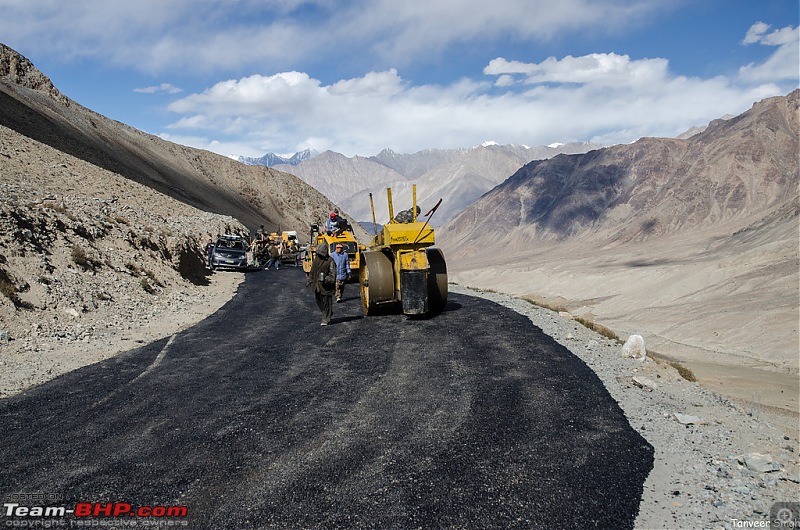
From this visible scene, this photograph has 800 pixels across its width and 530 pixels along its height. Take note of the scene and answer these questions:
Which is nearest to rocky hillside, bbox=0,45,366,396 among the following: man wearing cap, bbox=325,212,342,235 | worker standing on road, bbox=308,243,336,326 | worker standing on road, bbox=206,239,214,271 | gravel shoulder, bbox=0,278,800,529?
gravel shoulder, bbox=0,278,800,529

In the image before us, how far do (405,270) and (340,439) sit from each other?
7.34 meters

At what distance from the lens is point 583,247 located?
149125mm

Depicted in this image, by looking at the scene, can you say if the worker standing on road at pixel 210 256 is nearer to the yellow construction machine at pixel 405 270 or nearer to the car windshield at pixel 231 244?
the car windshield at pixel 231 244

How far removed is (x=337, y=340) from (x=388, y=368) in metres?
2.65

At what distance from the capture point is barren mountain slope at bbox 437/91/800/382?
52312 millimetres

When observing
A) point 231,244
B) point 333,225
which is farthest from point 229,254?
point 333,225

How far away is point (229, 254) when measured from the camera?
29.8 meters

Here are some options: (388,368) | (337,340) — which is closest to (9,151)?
(337,340)

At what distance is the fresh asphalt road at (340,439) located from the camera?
15.3 feet

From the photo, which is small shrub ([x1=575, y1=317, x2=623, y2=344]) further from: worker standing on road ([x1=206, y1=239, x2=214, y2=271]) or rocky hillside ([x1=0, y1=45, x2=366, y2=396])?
worker standing on road ([x1=206, y1=239, x2=214, y2=271])

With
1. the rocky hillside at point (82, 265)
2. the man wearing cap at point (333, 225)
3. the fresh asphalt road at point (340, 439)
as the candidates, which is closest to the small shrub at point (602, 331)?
the fresh asphalt road at point (340, 439)

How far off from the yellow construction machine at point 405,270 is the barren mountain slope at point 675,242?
3585cm

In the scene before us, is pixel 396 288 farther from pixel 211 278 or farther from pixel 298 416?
pixel 211 278

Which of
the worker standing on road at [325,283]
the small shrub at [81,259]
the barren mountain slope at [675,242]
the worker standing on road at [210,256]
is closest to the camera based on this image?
the worker standing on road at [325,283]
